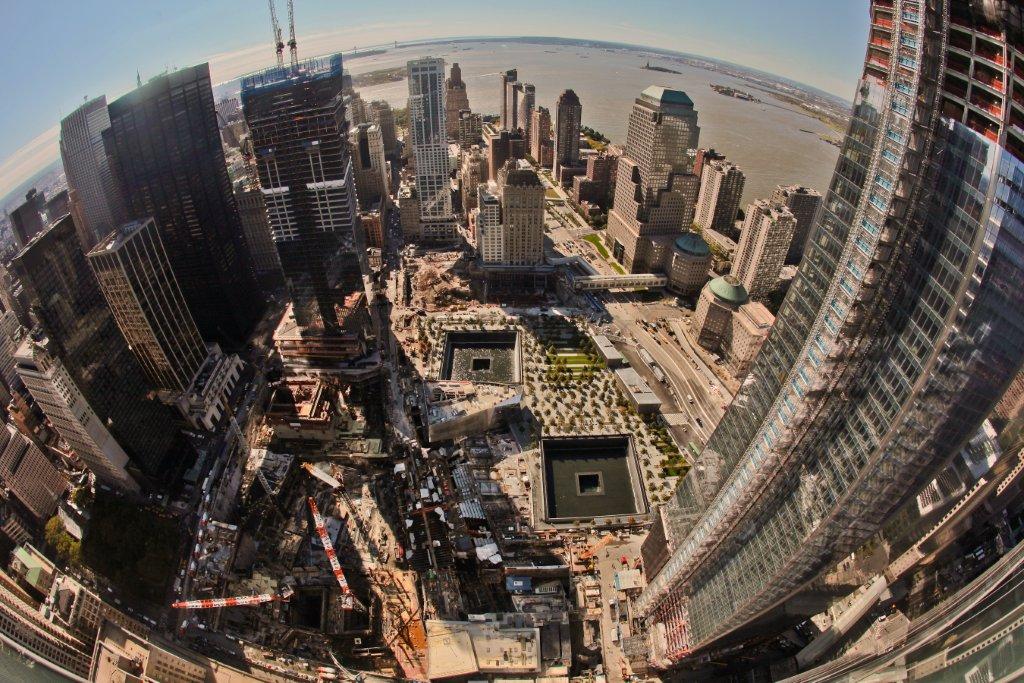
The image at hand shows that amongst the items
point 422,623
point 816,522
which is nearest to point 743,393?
point 816,522

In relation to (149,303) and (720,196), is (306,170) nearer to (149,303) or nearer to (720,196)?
(149,303)

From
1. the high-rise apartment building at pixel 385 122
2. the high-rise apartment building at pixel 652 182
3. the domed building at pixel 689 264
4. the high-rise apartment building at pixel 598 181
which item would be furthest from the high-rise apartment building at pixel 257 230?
the high-rise apartment building at pixel 598 181

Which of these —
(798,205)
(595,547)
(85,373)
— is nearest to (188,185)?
(85,373)

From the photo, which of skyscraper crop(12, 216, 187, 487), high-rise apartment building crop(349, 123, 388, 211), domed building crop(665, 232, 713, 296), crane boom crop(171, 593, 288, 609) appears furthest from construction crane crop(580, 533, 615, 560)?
high-rise apartment building crop(349, 123, 388, 211)

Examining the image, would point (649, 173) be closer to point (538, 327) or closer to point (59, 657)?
point (538, 327)

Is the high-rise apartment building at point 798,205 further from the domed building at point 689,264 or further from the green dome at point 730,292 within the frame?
the green dome at point 730,292

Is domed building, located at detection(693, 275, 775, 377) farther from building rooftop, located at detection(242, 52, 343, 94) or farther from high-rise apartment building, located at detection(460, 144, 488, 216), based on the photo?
high-rise apartment building, located at detection(460, 144, 488, 216)
